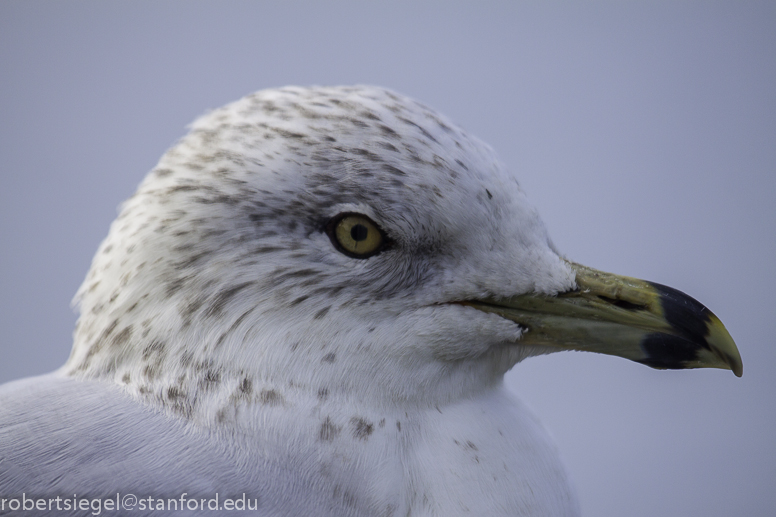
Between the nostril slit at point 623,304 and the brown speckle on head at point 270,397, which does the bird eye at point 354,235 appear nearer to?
the brown speckle on head at point 270,397

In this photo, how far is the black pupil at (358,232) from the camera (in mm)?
936

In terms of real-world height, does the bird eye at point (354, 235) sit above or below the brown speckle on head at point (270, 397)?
above

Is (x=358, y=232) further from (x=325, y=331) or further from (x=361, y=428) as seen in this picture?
(x=361, y=428)

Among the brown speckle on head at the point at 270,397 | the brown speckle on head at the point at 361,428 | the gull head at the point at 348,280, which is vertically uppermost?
the gull head at the point at 348,280

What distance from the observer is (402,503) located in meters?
0.90

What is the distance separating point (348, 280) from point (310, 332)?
0.08 m

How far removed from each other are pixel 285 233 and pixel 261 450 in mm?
280

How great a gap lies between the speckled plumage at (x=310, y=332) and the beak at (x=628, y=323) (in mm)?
24

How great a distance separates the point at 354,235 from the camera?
938 millimetres

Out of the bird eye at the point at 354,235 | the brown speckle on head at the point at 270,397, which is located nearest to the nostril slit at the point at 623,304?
the bird eye at the point at 354,235

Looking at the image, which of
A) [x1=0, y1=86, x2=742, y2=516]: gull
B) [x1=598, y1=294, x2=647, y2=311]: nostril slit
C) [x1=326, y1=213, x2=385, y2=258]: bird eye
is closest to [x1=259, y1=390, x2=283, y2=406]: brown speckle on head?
[x1=0, y1=86, x2=742, y2=516]: gull

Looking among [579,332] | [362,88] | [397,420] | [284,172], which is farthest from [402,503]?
[362,88]

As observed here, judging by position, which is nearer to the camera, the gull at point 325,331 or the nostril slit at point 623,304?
the gull at point 325,331

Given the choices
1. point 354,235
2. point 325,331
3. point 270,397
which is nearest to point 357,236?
point 354,235
